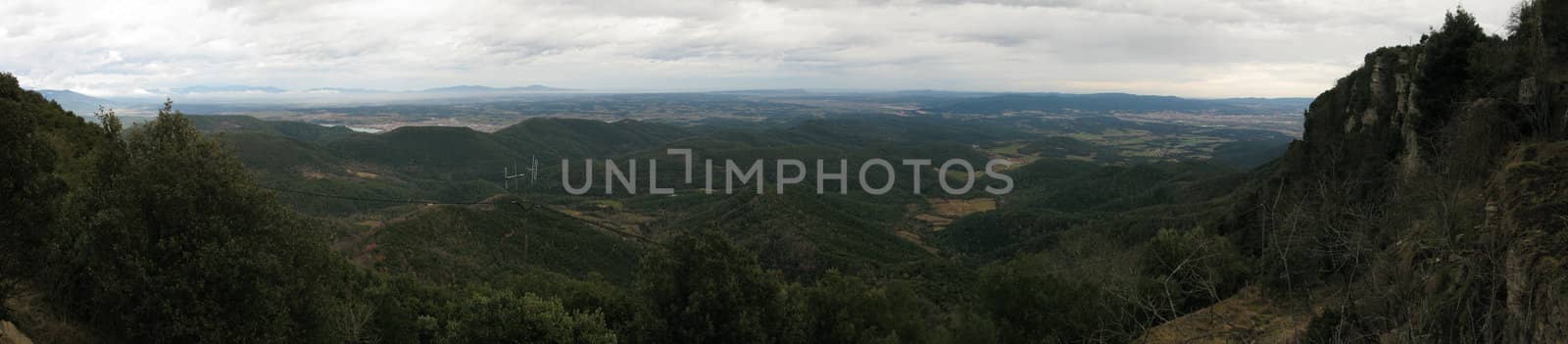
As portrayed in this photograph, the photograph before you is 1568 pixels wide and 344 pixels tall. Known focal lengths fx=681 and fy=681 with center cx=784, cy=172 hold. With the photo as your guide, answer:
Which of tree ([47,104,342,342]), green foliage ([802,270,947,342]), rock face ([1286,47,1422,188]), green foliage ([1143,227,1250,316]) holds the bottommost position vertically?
green foliage ([802,270,947,342])

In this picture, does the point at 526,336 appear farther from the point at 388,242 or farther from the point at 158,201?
the point at 388,242

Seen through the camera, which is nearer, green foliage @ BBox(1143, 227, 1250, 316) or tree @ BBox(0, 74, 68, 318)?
tree @ BBox(0, 74, 68, 318)

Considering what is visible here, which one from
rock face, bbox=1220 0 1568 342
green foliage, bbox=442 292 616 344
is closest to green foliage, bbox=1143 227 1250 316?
rock face, bbox=1220 0 1568 342

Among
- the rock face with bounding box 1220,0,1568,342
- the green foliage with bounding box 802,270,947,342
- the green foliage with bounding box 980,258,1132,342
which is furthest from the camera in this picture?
the green foliage with bounding box 980,258,1132,342

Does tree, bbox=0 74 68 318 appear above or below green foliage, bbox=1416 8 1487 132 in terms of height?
below

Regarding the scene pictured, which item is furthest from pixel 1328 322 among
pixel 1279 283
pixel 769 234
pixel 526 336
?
pixel 769 234

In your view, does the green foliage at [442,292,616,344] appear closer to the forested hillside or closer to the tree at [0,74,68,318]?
the forested hillside

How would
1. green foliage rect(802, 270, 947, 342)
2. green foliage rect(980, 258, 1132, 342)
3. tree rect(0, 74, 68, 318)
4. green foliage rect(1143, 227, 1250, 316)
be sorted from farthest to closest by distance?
green foliage rect(1143, 227, 1250, 316) < green foliage rect(980, 258, 1132, 342) < green foliage rect(802, 270, 947, 342) < tree rect(0, 74, 68, 318)

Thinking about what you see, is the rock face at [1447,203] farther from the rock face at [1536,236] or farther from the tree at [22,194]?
the tree at [22,194]
